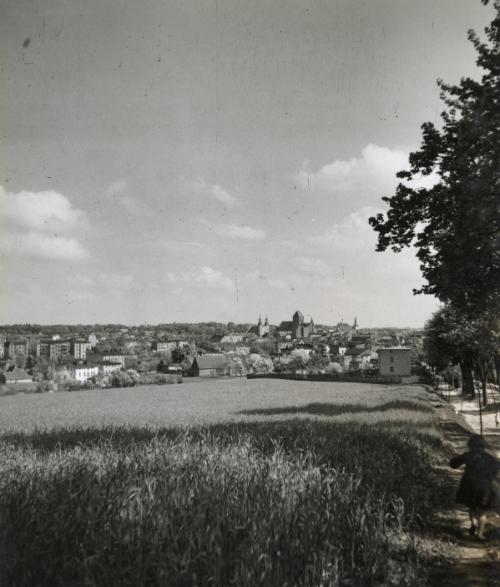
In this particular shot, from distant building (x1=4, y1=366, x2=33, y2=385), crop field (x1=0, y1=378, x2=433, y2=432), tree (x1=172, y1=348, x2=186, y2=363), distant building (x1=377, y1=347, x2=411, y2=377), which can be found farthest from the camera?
tree (x1=172, y1=348, x2=186, y2=363)

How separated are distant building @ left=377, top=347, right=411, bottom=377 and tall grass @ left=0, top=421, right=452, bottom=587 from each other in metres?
94.0

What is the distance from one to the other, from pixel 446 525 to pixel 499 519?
86 cm

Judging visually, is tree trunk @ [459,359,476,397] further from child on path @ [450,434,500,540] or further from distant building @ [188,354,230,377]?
distant building @ [188,354,230,377]

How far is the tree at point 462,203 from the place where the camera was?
460 inches

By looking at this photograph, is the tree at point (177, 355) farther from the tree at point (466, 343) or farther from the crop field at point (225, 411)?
the tree at point (466, 343)

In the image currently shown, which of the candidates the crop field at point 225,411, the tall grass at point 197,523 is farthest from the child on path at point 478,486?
the crop field at point 225,411

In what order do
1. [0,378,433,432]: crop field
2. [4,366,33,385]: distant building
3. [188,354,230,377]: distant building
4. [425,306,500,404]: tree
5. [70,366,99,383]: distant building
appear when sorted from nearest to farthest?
[0,378,433,432]: crop field, [425,306,500,404]: tree, [4,366,33,385]: distant building, [188,354,230,377]: distant building, [70,366,99,383]: distant building

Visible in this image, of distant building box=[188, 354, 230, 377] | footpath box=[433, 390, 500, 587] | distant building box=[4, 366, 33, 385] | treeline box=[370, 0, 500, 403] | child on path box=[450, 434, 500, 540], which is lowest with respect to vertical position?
distant building box=[4, 366, 33, 385]

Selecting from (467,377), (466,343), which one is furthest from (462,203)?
(467,377)

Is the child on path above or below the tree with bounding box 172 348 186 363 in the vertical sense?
above

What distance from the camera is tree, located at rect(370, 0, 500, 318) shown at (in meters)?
11.7

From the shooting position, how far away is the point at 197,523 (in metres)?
4.89

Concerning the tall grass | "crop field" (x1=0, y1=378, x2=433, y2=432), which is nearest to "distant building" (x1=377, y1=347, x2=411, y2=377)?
"crop field" (x1=0, y1=378, x2=433, y2=432)

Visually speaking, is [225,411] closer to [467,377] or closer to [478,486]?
[478,486]
